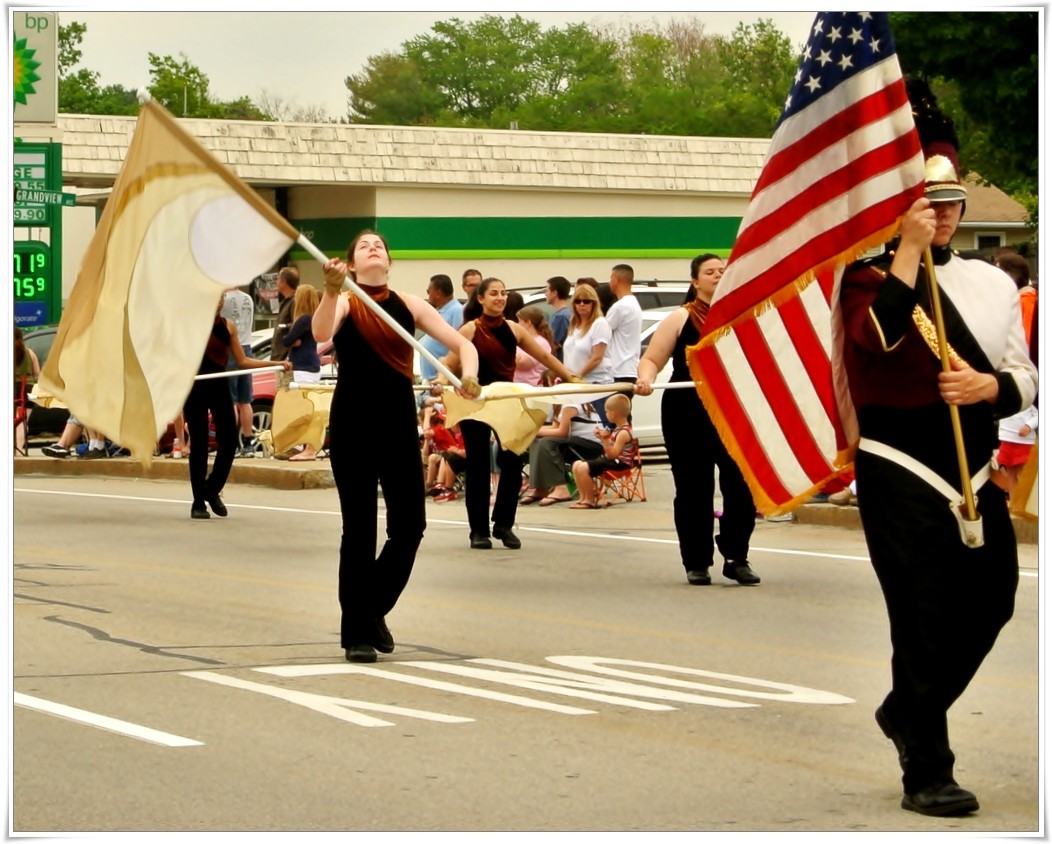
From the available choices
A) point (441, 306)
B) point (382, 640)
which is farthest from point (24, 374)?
point (382, 640)

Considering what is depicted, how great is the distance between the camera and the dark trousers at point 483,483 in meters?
14.4

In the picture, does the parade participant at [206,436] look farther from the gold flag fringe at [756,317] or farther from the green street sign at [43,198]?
the gold flag fringe at [756,317]

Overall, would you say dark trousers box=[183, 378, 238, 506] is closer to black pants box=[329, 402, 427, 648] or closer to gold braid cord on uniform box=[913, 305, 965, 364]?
black pants box=[329, 402, 427, 648]

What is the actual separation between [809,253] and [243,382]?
1545 centimetres

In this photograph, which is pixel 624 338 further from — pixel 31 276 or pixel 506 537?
pixel 31 276

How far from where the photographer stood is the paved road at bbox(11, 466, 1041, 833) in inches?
255

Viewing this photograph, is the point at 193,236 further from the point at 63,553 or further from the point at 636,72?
the point at 636,72

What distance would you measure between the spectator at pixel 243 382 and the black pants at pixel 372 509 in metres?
11.7

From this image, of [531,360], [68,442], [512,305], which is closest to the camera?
[512,305]

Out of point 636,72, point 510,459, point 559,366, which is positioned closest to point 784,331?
point 559,366

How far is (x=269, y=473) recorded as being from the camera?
20.4 meters

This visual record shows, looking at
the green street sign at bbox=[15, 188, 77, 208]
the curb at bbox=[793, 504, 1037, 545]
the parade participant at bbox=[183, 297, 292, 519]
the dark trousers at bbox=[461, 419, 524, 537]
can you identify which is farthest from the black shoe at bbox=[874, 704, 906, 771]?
the green street sign at bbox=[15, 188, 77, 208]

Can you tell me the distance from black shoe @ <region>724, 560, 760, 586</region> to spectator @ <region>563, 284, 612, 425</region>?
5.73m

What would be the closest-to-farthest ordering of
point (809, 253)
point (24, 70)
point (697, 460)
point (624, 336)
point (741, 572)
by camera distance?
point (809, 253)
point (697, 460)
point (741, 572)
point (624, 336)
point (24, 70)
